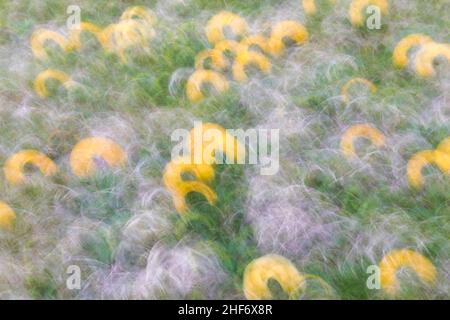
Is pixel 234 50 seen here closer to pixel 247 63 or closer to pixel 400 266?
pixel 247 63

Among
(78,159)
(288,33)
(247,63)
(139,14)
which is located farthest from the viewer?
(139,14)

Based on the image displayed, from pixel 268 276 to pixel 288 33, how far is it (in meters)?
2.75

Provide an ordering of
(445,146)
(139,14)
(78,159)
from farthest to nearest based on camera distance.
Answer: (139,14), (78,159), (445,146)

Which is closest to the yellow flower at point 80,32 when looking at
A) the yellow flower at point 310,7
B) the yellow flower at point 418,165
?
the yellow flower at point 310,7

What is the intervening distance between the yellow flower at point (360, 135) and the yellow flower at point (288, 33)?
1.37 meters

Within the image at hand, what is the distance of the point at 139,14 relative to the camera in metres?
6.24

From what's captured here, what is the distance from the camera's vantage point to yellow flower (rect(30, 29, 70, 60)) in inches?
A: 232

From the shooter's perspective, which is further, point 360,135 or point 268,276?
point 360,135

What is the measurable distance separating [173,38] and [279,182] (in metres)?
2.20

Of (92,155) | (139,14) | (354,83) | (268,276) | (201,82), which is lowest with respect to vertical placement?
(268,276)

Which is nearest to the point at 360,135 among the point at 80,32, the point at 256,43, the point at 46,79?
the point at 256,43
